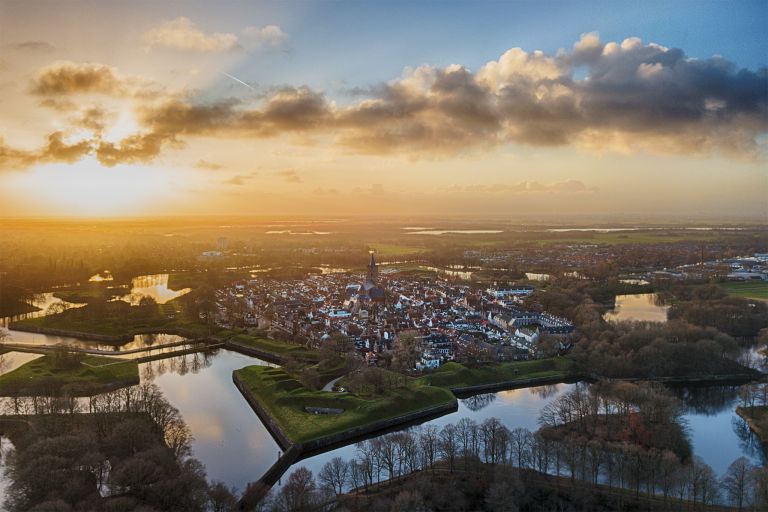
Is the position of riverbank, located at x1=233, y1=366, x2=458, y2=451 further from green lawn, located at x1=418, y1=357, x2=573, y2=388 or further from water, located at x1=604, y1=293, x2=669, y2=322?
water, located at x1=604, y1=293, x2=669, y2=322

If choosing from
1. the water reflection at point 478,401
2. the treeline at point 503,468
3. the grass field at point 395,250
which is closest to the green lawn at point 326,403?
the water reflection at point 478,401

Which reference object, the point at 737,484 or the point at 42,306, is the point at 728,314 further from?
the point at 42,306

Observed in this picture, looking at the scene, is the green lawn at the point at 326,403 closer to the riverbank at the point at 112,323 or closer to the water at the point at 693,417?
the water at the point at 693,417

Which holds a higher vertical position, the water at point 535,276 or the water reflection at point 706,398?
the water at point 535,276

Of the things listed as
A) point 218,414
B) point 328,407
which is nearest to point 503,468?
point 328,407

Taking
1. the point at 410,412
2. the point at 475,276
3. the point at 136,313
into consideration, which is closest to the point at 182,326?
the point at 136,313

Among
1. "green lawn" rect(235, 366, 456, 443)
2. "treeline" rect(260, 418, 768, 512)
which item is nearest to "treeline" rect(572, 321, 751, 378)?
"green lawn" rect(235, 366, 456, 443)
